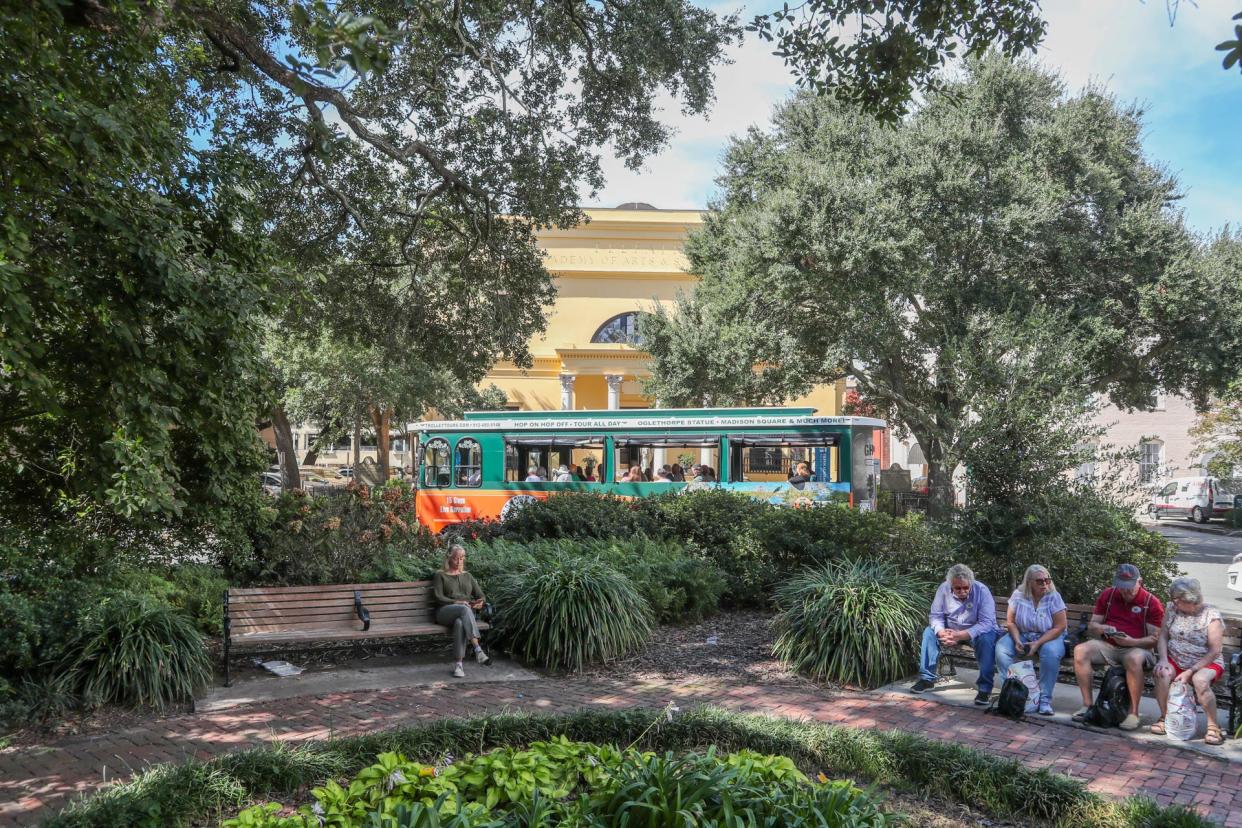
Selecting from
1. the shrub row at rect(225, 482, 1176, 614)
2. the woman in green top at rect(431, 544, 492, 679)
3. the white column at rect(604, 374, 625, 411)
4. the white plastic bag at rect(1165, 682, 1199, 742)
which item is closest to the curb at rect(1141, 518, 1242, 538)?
the white column at rect(604, 374, 625, 411)

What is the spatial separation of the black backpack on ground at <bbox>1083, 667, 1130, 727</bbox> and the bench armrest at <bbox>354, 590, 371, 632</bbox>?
6.03 meters

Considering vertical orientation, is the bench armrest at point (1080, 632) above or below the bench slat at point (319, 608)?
below

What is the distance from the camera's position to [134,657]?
6367mm

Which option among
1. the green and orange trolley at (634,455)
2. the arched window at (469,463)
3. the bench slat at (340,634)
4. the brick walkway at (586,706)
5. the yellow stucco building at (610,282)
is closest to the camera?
the brick walkway at (586,706)

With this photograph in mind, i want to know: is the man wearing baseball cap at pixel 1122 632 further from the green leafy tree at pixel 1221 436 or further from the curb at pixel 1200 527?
the curb at pixel 1200 527

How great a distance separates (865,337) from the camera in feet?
65.6

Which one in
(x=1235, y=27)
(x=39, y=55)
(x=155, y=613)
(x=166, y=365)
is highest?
(x=39, y=55)

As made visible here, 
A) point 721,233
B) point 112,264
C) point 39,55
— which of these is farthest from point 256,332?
point 721,233

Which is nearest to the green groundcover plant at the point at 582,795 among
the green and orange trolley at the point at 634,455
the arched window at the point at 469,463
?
the green and orange trolley at the point at 634,455

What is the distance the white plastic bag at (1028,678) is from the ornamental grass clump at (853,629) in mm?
1084

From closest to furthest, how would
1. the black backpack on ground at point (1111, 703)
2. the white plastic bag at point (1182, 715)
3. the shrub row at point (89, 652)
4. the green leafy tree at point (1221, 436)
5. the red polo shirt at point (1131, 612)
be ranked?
the white plastic bag at point (1182, 715) < the shrub row at point (89, 652) < the black backpack on ground at point (1111, 703) < the red polo shirt at point (1131, 612) < the green leafy tree at point (1221, 436)

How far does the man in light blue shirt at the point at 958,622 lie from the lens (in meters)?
7.10

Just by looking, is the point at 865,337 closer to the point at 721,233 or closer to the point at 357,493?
the point at 721,233

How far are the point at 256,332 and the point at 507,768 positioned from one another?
145 inches
